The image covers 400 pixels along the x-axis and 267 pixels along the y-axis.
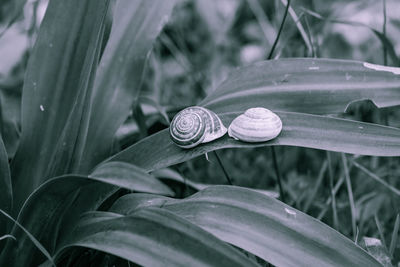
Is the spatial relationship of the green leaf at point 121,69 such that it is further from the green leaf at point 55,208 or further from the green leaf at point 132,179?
the green leaf at point 132,179

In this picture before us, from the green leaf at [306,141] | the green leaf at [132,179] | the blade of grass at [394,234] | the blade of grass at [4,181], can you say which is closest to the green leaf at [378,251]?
the blade of grass at [394,234]

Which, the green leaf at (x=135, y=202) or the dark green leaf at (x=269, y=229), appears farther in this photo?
the green leaf at (x=135, y=202)

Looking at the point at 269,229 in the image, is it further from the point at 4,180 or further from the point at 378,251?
the point at 4,180

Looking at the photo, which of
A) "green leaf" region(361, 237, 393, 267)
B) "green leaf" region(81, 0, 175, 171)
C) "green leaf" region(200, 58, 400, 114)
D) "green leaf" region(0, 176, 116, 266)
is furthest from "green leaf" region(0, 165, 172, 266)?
"green leaf" region(361, 237, 393, 267)

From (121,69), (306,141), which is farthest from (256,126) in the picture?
(121,69)

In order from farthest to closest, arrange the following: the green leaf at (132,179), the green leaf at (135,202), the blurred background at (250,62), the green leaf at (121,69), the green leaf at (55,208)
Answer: the blurred background at (250,62) → the green leaf at (121,69) → the green leaf at (135,202) → the green leaf at (55,208) → the green leaf at (132,179)

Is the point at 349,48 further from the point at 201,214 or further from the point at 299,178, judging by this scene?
the point at 201,214

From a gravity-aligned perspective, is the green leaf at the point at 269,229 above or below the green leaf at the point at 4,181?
below
